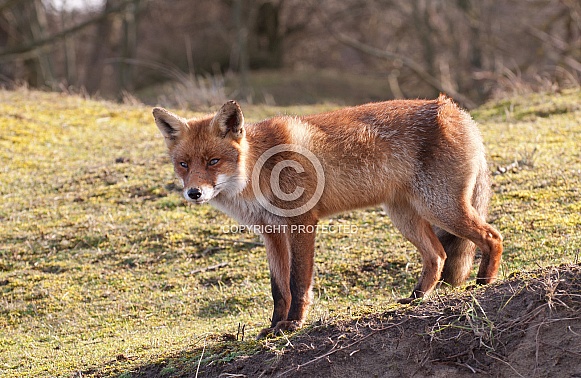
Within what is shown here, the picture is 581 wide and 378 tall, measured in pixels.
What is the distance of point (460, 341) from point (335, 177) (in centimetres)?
177

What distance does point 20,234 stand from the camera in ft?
26.7

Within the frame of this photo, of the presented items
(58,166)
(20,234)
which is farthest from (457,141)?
(58,166)

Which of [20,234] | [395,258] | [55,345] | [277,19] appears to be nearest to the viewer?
[55,345]

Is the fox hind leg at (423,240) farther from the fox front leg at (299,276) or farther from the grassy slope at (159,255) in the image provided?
the fox front leg at (299,276)

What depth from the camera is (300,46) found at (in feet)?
86.8

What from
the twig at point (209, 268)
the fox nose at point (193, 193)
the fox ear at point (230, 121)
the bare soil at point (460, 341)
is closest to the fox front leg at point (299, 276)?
the bare soil at point (460, 341)

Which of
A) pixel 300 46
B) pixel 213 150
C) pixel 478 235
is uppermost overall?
pixel 300 46

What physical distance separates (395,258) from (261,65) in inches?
754

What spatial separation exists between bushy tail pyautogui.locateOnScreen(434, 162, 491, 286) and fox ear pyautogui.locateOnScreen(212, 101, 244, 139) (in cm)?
205

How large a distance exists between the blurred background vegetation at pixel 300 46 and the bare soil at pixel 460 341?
10.9 m

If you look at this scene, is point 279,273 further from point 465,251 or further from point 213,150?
point 465,251

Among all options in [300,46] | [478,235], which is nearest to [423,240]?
[478,235]

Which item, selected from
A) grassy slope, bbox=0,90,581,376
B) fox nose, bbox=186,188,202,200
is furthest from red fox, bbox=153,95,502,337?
grassy slope, bbox=0,90,581,376

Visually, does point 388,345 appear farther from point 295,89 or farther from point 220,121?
point 295,89
